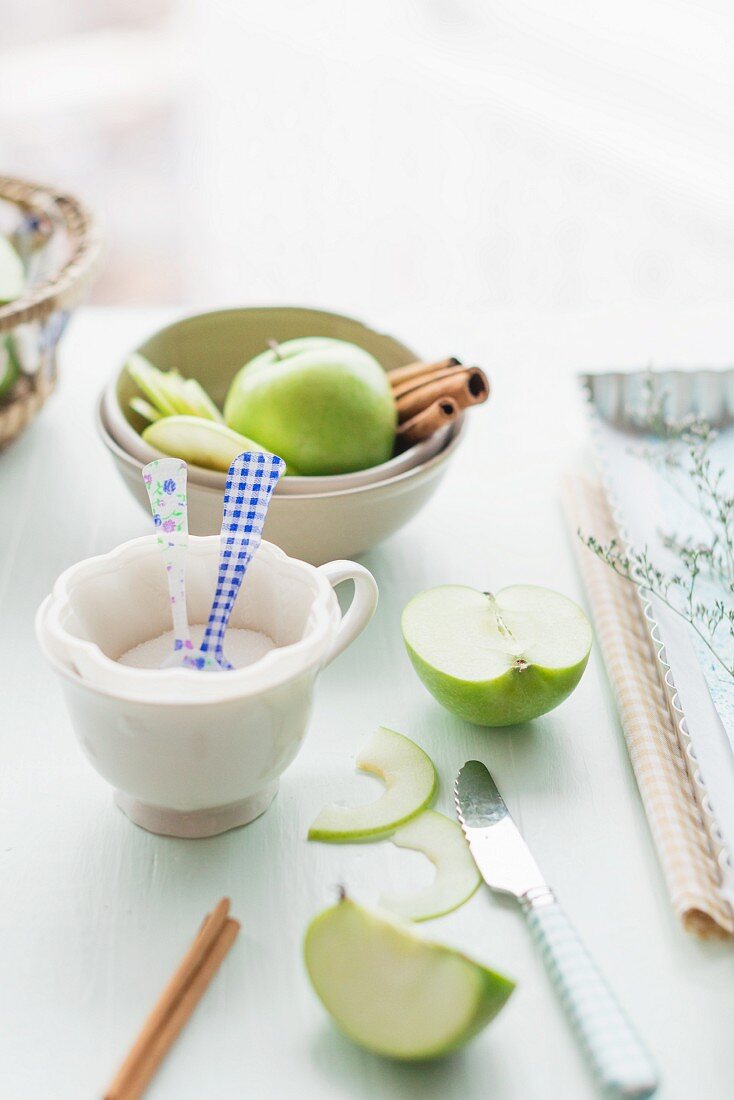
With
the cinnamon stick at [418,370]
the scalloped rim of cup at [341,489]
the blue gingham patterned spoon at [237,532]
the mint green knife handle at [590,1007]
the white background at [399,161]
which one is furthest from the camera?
the white background at [399,161]

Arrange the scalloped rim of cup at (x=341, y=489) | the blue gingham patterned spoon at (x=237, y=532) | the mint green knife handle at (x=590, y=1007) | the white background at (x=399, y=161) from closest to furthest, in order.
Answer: the mint green knife handle at (x=590, y=1007)
the blue gingham patterned spoon at (x=237, y=532)
the scalloped rim of cup at (x=341, y=489)
the white background at (x=399, y=161)

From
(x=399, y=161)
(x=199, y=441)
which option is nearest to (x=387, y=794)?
(x=199, y=441)

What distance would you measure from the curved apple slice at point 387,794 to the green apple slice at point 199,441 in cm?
20

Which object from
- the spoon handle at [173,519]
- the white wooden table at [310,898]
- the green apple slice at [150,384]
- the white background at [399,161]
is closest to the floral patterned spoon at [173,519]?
→ the spoon handle at [173,519]

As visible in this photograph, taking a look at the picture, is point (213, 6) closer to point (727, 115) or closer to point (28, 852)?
point (727, 115)

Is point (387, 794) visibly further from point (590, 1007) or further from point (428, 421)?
point (428, 421)

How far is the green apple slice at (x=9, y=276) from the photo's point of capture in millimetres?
844

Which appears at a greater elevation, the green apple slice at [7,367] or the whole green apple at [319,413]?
the whole green apple at [319,413]

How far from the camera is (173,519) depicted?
1.81 ft

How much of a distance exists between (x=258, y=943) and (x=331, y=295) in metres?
2.07

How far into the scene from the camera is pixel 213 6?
2.47 m

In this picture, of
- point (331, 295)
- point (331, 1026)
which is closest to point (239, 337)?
point (331, 1026)

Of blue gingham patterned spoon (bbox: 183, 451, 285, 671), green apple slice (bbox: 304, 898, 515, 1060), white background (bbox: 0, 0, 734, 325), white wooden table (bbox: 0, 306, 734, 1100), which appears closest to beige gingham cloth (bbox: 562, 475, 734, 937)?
white wooden table (bbox: 0, 306, 734, 1100)

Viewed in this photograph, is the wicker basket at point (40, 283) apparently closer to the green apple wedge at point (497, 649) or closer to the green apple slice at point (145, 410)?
the green apple slice at point (145, 410)
